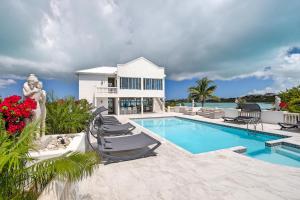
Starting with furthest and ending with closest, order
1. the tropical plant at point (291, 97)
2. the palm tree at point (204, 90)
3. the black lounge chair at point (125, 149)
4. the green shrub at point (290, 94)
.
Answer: the palm tree at point (204, 90)
the green shrub at point (290, 94)
the tropical plant at point (291, 97)
the black lounge chair at point (125, 149)

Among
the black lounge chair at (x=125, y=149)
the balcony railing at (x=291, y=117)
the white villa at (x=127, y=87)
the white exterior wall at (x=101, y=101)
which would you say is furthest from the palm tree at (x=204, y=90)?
the black lounge chair at (x=125, y=149)

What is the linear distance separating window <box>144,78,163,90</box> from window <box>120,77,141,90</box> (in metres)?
1.18

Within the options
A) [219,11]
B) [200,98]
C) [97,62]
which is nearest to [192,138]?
[219,11]

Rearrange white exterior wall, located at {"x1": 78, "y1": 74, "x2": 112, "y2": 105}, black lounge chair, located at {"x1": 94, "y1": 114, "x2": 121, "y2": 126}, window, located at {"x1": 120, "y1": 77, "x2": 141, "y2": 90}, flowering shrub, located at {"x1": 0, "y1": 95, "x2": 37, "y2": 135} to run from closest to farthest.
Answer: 1. flowering shrub, located at {"x1": 0, "y1": 95, "x2": 37, "y2": 135}
2. black lounge chair, located at {"x1": 94, "y1": 114, "x2": 121, "y2": 126}
3. white exterior wall, located at {"x1": 78, "y1": 74, "x2": 112, "y2": 105}
4. window, located at {"x1": 120, "y1": 77, "x2": 141, "y2": 90}

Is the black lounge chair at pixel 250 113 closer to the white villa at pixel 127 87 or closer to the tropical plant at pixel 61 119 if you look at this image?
the tropical plant at pixel 61 119

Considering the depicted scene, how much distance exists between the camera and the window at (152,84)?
24.2 m

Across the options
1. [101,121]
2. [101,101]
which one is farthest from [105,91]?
[101,121]

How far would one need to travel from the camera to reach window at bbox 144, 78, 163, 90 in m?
24.2

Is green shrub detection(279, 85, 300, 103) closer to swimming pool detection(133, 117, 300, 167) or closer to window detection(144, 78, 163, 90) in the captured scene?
swimming pool detection(133, 117, 300, 167)

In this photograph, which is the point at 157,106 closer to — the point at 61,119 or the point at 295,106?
the point at 295,106

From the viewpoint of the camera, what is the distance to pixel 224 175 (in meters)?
4.27

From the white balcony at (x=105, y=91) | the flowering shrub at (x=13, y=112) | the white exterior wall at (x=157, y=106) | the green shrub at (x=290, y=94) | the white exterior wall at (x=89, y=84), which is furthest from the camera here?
the white exterior wall at (x=157, y=106)

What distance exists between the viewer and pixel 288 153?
7.01m

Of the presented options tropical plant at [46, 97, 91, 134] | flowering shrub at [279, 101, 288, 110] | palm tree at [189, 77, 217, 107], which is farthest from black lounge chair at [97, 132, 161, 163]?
palm tree at [189, 77, 217, 107]
